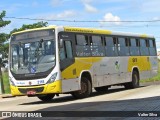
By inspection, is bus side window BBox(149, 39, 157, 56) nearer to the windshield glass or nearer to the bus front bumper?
the windshield glass

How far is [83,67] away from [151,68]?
9.60 m

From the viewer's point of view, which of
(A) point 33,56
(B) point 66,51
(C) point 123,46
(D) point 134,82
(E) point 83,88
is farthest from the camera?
(D) point 134,82

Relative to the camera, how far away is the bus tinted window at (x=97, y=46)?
72.1ft

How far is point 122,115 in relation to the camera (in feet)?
41.4

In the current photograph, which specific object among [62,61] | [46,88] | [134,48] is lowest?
[46,88]

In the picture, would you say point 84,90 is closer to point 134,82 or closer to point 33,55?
point 33,55

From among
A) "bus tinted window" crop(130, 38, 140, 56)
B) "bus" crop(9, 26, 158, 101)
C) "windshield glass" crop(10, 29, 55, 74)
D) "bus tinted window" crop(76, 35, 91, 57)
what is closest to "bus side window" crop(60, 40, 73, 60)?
"bus" crop(9, 26, 158, 101)

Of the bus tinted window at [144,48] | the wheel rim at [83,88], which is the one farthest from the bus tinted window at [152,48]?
the wheel rim at [83,88]

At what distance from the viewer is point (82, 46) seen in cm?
2097

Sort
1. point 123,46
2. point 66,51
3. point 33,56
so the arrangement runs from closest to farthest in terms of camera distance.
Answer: point 33,56 → point 66,51 → point 123,46

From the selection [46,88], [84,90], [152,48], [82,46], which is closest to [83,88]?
[84,90]

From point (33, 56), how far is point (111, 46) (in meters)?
6.03

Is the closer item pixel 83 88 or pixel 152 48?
pixel 83 88

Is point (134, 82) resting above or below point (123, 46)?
below
